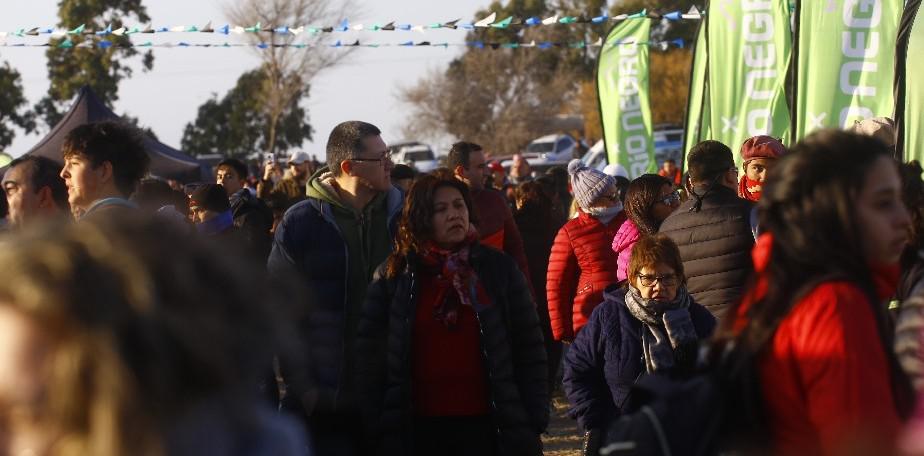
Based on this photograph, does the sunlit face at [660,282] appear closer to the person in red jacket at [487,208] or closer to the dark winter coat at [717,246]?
the dark winter coat at [717,246]

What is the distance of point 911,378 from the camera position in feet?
9.55

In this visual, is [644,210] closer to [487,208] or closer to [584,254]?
[584,254]

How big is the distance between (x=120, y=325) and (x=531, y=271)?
30.4ft

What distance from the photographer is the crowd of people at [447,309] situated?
1.77 m

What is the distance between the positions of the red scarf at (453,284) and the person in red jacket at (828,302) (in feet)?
7.56

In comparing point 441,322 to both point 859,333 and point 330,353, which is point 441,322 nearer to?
point 330,353

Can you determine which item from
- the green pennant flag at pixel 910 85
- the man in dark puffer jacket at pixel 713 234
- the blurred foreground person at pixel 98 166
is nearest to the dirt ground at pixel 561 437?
the man in dark puffer jacket at pixel 713 234

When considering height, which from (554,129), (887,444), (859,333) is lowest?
(554,129)

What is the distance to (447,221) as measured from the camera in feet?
17.3

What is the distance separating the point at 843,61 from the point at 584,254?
2989 millimetres

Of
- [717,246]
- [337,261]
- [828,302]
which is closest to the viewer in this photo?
[828,302]

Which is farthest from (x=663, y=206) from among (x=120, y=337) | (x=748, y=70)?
(x=120, y=337)

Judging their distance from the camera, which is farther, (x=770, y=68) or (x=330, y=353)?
(x=770, y=68)

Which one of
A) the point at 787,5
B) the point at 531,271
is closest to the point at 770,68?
the point at 787,5
